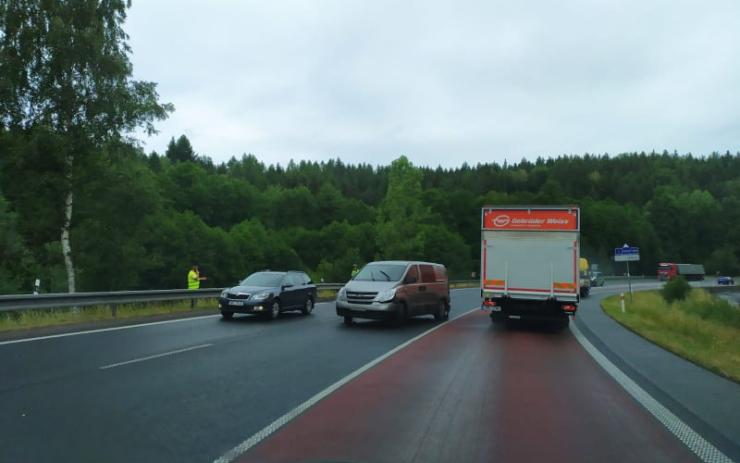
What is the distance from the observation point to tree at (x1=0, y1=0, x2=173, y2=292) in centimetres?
2495

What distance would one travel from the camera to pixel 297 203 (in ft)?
365

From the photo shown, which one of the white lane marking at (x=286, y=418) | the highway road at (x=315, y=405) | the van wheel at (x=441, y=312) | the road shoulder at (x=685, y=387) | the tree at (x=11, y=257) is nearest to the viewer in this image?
the white lane marking at (x=286, y=418)

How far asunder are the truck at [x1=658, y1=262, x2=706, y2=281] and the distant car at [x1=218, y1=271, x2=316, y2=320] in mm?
78802

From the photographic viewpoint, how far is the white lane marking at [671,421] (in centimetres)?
567

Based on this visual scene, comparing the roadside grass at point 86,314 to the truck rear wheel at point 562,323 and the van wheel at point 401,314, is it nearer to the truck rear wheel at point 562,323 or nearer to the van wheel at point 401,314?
the van wheel at point 401,314

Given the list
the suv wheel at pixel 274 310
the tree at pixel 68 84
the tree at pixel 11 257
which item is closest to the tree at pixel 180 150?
the tree at pixel 11 257

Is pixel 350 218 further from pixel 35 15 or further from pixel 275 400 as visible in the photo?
pixel 275 400

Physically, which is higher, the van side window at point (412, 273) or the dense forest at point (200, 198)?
the dense forest at point (200, 198)

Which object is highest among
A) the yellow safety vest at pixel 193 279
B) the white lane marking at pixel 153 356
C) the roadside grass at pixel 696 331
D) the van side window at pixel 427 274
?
the van side window at pixel 427 274

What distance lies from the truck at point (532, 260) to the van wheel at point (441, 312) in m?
2.48

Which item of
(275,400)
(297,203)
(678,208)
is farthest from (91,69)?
(678,208)

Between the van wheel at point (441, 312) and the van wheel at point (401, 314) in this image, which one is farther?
the van wheel at point (441, 312)

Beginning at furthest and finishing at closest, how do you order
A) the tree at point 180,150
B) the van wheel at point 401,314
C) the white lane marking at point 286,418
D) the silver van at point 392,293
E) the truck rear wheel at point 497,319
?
the tree at point 180,150
the truck rear wheel at point 497,319
the van wheel at point 401,314
the silver van at point 392,293
the white lane marking at point 286,418

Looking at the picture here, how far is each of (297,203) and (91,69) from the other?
85387 mm
